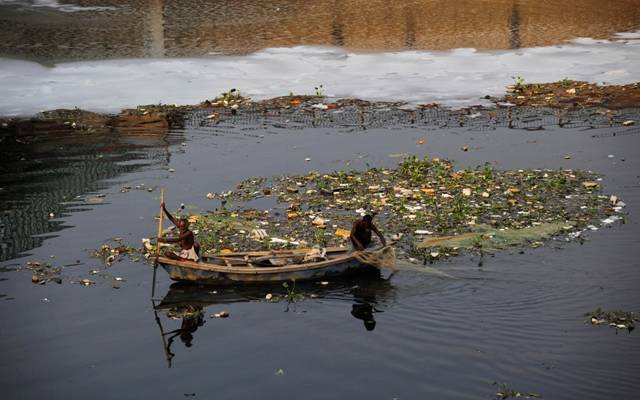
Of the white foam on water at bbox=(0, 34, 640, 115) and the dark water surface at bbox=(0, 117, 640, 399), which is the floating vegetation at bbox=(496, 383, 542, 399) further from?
the white foam on water at bbox=(0, 34, 640, 115)

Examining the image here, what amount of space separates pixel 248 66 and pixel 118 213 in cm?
1266

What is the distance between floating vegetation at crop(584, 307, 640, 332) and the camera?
13.2 meters

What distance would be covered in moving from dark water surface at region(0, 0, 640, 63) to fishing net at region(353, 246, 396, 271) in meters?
18.0

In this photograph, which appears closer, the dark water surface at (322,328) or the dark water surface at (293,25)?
the dark water surface at (322,328)

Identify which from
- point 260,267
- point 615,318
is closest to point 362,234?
point 260,267

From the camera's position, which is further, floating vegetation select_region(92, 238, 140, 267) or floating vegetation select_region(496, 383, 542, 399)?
floating vegetation select_region(92, 238, 140, 267)

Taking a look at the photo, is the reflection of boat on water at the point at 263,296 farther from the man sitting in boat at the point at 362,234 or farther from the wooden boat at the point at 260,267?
the man sitting in boat at the point at 362,234

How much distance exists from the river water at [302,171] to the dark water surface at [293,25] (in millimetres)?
189

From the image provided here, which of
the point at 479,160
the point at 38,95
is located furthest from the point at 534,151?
the point at 38,95

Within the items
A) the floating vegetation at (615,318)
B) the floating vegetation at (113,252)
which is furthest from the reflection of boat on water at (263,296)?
the floating vegetation at (615,318)

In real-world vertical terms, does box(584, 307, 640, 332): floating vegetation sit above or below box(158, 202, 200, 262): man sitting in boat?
below

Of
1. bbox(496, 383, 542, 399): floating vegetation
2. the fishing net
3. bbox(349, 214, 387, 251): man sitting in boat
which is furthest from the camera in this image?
bbox(349, 214, 387, 251): man sitting in boat

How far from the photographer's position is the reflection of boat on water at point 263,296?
1427cm

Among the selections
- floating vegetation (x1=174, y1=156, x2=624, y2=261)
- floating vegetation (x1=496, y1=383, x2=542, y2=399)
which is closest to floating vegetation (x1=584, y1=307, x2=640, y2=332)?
floating vegetation (x1=496, y1=383, x2=542, y2=399)
